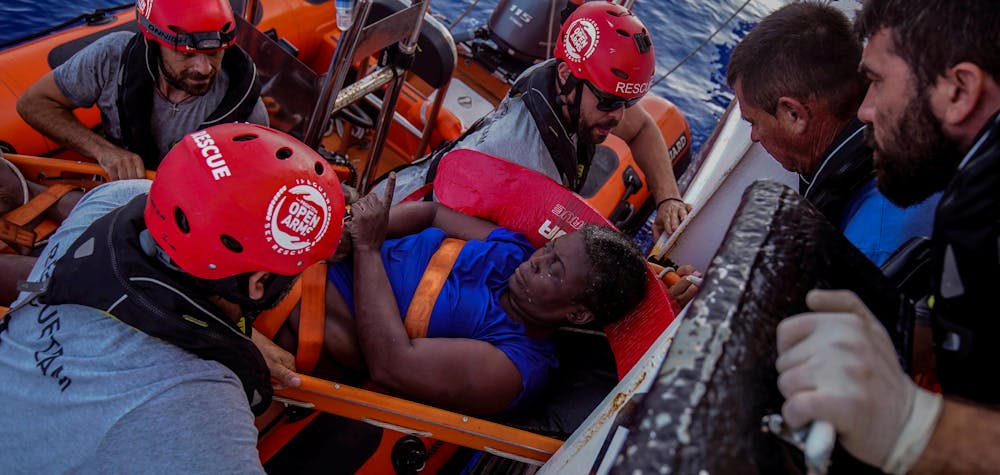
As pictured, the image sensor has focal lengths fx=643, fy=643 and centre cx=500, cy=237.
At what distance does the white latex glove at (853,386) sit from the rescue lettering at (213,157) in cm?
139

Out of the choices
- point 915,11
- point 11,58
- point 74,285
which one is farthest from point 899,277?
point 11,58

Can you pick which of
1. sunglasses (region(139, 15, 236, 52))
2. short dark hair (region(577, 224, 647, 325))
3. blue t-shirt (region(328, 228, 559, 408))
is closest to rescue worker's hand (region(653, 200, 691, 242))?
short dark hair (region(577, 224, 647, 325))

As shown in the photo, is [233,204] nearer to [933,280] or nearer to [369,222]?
[369,222]

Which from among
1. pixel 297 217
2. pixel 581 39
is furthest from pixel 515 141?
pixel 297 217

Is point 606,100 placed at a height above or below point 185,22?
below

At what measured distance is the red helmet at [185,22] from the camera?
113 inches

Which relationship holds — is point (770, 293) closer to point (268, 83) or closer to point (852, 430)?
point (852, 430)

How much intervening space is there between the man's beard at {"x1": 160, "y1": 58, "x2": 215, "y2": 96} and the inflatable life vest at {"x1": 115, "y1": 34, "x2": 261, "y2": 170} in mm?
58

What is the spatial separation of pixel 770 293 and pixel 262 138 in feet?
4.58

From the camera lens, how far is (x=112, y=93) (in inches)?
125

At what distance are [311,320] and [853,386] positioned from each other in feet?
6.53

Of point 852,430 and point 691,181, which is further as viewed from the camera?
point 691,181

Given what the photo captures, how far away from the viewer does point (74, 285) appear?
5.51 feet

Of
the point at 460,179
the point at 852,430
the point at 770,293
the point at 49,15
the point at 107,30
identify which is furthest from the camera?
the point at 49,15
